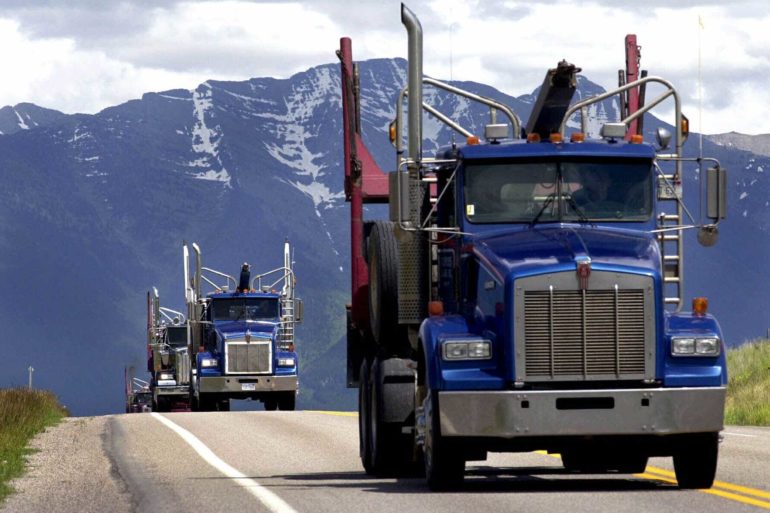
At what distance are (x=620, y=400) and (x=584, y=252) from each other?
1178mm

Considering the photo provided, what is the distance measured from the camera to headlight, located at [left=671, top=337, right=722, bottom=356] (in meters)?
13.6

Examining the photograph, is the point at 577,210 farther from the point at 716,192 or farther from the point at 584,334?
the point at 584,334

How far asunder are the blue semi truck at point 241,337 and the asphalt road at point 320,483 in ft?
66.2

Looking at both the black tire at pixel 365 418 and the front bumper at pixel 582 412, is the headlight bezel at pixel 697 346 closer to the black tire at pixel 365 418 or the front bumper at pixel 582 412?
the front bumper at pixel 582 412

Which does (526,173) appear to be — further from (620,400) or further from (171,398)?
(171,398)

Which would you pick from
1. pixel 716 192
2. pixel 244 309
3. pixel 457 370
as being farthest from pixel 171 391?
pixel 457 370

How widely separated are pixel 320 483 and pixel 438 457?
1944 millimetres

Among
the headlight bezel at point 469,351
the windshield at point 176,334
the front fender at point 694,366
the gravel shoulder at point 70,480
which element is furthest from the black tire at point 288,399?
the front fender at point 694,366

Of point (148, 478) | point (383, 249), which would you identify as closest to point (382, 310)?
point (383, 249)

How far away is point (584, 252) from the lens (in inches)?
538

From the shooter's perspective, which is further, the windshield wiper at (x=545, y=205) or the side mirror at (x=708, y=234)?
the windshield wiper at (x=545, y=205)

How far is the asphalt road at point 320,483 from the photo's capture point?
1305cm

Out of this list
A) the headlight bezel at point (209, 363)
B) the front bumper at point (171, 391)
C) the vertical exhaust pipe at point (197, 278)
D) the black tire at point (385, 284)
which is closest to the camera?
the black tire at point (385, 284)

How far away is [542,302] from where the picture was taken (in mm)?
13516
